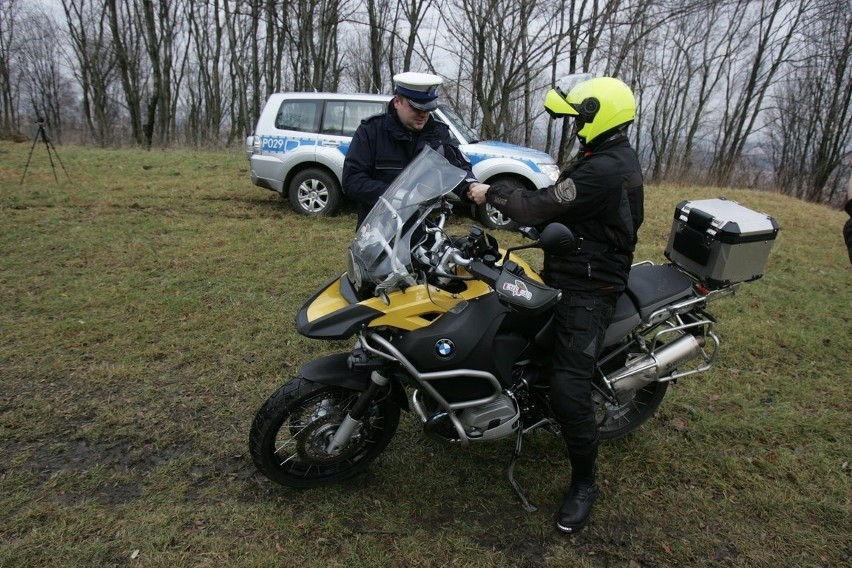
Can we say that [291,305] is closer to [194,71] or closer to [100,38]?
[100,38]

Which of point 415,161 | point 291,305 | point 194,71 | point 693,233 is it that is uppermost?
point 194,71

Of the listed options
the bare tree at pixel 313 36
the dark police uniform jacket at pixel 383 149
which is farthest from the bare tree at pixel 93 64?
the dark police uniform jacket at pixel 383 149

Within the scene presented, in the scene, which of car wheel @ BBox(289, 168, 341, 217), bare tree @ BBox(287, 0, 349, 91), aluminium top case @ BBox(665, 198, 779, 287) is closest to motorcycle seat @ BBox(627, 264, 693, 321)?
aluminium top case @ BBox(665, 198, 779, 287)

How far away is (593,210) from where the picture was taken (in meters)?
2.38

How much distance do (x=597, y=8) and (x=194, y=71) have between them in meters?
27.9

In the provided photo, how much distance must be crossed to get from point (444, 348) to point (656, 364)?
4.21 feet

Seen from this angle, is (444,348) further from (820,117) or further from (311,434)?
(820,117)

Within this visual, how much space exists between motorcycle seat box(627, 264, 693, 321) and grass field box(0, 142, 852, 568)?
3.30 feet

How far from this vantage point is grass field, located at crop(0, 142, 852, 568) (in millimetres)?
2512

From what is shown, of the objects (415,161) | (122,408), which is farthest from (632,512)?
(122,408)

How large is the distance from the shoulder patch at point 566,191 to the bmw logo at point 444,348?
0.80m

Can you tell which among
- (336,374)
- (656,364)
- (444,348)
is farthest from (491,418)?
(656,364)

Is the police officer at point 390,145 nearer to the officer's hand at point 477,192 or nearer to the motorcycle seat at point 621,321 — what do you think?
the officer's hand at point 477,192

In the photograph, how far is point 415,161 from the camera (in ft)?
8.39
